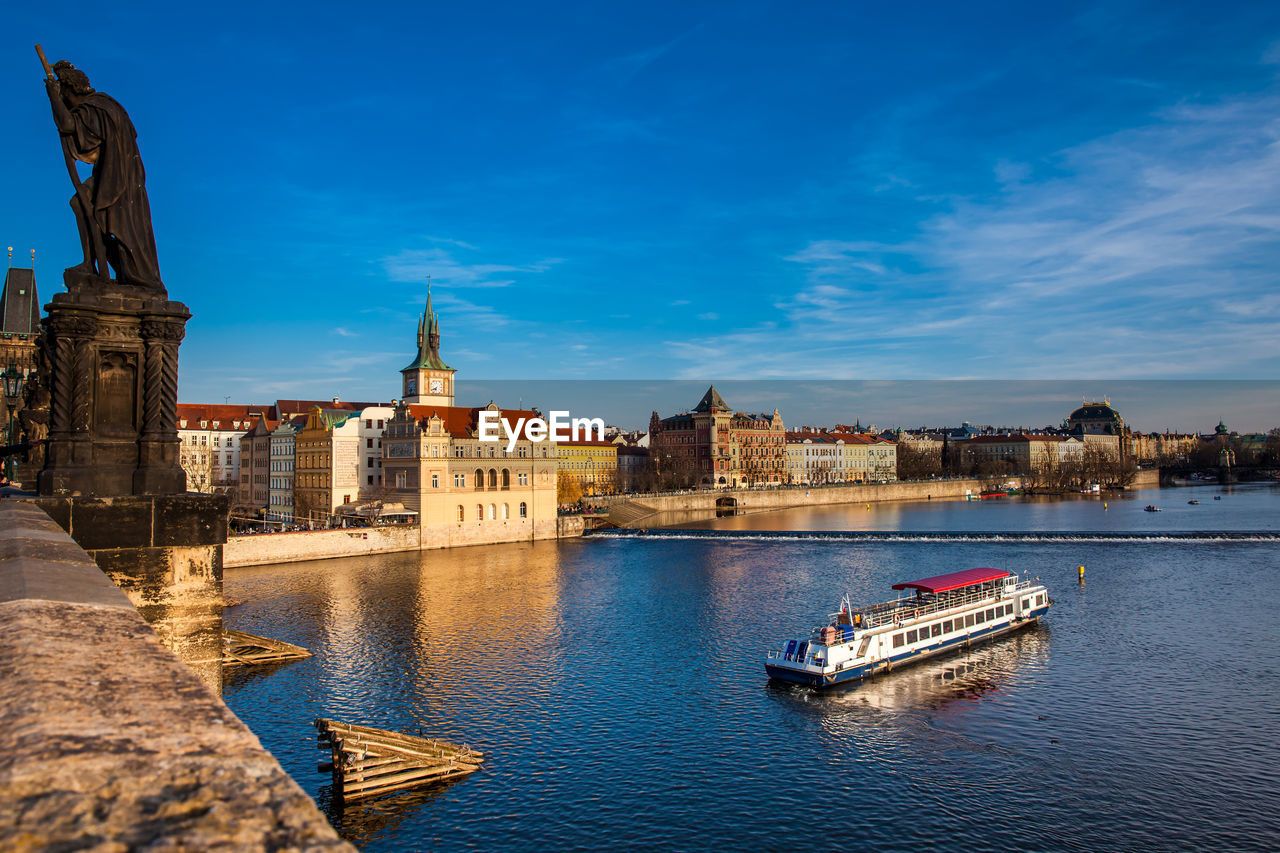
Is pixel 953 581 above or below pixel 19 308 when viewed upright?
below

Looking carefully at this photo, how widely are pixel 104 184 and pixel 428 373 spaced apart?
3983 inches

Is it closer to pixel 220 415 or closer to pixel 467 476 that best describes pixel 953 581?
pixel 467 476

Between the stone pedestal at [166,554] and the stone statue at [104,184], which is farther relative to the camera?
the stone statue at [104,184]

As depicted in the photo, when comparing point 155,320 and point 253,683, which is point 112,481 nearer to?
point 155,320

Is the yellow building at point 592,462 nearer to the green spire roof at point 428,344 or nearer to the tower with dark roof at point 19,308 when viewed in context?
the green spire roof at point 428,344

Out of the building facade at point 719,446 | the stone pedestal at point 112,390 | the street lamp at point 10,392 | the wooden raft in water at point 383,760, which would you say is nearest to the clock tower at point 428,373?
the building facade at point 719,446

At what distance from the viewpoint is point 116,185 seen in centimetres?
1135

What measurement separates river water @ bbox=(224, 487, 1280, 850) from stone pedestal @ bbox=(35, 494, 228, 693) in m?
10.4

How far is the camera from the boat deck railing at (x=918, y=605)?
120 ft

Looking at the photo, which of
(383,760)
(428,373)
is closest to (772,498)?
(428,373)

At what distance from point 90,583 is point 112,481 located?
5.32m

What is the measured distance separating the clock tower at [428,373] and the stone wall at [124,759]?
10718cm

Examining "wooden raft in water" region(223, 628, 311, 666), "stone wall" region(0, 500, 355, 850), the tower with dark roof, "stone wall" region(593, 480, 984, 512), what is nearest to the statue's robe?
"stone wall" region(0, 500, 355, 850)

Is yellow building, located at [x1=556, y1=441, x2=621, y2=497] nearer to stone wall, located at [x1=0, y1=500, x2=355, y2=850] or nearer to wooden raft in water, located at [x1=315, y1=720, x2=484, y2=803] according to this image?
wooden raft in water, located at [x1=315, y1=720, x2=484, y2=803]
